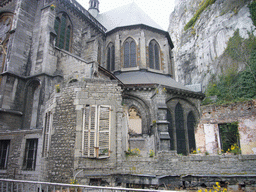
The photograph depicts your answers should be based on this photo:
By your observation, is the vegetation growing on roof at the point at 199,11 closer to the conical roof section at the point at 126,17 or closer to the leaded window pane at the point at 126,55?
the conical roof section at the point at 126,17

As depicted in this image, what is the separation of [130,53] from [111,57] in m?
2.02

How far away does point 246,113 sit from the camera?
12242 millimetres

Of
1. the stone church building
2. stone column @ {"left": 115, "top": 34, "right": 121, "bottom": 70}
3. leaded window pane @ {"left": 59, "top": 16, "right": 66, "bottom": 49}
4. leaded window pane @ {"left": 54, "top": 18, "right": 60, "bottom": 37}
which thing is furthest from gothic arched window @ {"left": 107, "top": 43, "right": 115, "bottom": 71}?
leaded window pane @ {"left": 54, "top": 18, "right": 60, "bottom": 37}

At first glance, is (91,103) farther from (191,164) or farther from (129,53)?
(129,53)

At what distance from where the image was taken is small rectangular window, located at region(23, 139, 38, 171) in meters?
9.39

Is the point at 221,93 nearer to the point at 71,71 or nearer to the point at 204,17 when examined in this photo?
the point at 204,17

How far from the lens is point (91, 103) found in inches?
326

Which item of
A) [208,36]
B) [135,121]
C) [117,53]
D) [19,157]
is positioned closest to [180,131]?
[135,121]

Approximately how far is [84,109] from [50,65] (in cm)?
680

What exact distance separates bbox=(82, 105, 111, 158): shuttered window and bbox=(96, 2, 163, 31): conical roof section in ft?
46.3

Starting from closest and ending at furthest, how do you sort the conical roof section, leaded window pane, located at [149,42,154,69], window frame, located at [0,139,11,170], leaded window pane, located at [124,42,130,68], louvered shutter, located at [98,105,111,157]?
louvered shutter, located at [98,105,111,157] → window frame, located at [0,139,11,170] → leaded window pane, located at [124,42,130,68] → leaded window pane, located at [149,42,154,69] → the conical roof section

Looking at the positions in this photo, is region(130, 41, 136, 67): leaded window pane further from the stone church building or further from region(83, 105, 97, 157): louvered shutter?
region(83, 105, 97, 157): louvered shutter

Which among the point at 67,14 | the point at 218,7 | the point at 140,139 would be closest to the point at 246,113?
the point at 140,139

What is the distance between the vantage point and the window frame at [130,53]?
19.8 m
